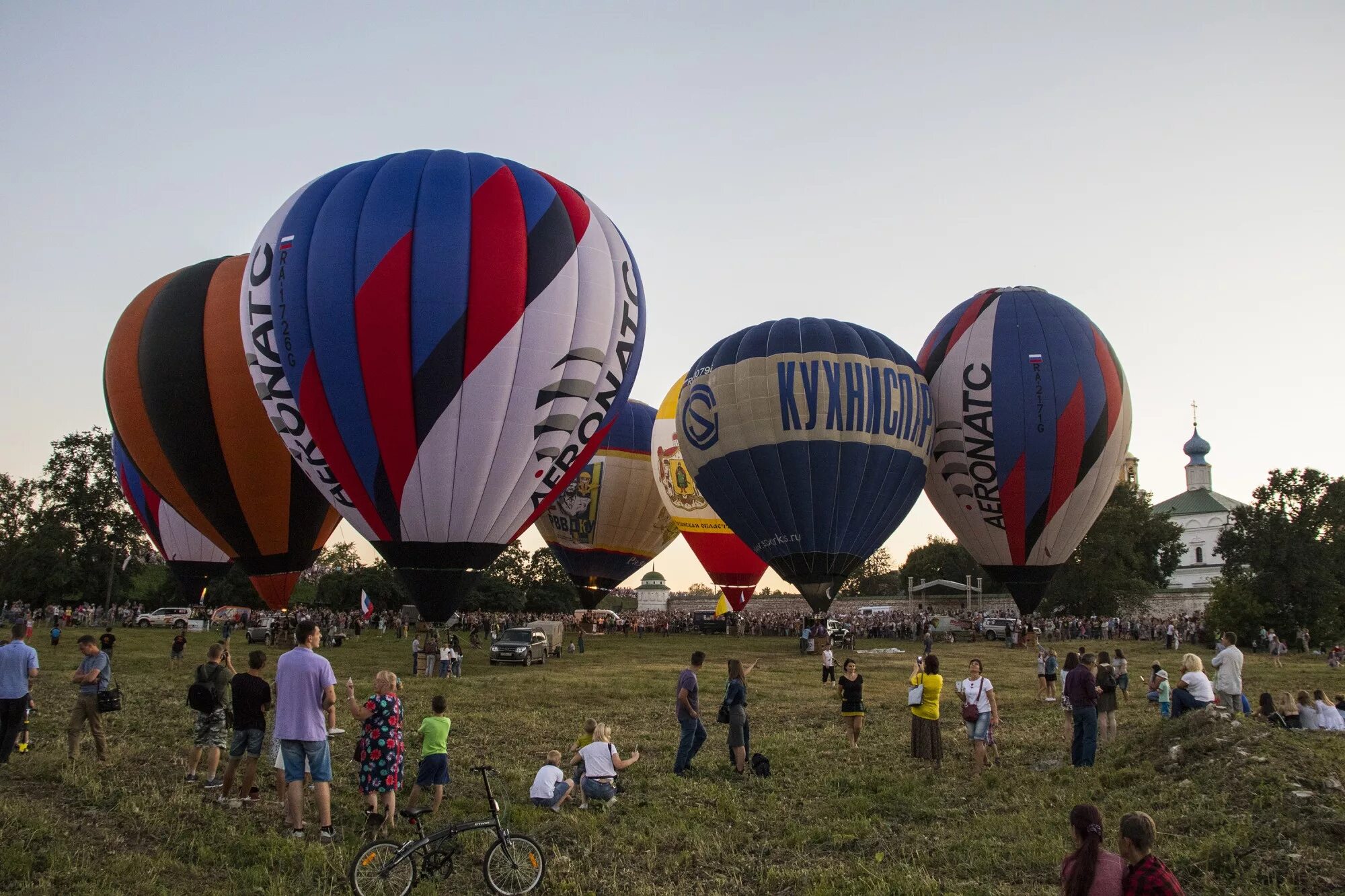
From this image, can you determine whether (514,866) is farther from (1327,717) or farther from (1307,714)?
(1327,717)

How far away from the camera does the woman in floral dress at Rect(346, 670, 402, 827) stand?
8133mm

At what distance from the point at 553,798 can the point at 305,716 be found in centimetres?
268

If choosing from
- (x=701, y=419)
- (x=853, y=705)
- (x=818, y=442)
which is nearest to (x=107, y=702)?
(x=853, y=705)

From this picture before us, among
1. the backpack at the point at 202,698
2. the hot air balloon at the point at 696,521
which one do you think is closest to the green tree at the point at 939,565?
the hot air balloon at the point at 696,521

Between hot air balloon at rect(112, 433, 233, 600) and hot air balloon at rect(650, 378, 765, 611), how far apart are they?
622 inches

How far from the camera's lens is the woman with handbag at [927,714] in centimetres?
1195

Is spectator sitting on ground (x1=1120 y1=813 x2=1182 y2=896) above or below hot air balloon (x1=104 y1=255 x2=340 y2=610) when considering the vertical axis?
below

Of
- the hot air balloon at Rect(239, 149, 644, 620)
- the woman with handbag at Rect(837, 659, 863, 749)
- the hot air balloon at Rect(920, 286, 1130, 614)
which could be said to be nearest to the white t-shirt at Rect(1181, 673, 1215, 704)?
the woman with handbag at Rect(837, 659, 863, 749)

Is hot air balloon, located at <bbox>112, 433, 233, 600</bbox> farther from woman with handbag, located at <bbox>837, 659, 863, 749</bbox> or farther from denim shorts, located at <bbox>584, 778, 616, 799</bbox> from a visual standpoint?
denim shorts, located at <bbox>584, 778, 616, 799</bbox>

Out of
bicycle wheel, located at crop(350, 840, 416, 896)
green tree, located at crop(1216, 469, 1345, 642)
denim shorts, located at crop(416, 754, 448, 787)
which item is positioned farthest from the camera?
green tree, located at crop(1216, 469, 1345, 642)

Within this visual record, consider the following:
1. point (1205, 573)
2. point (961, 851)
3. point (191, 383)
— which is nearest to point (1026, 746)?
point (961, 851)

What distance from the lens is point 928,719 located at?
12023 mm

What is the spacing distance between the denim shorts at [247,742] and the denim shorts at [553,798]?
249 cm

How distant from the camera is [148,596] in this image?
6006 centimetres
